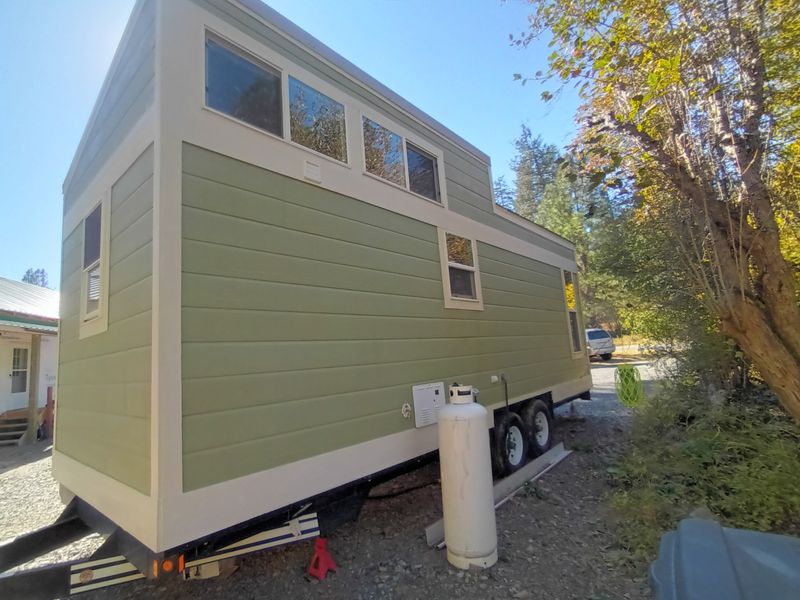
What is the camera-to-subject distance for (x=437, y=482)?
487cm

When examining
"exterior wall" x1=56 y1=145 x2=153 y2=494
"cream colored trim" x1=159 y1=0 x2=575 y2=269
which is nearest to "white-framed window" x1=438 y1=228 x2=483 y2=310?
"cream colored trim" x1=159 y1=0 x2=575 y2=269

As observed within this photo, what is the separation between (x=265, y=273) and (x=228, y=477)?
4.31ft

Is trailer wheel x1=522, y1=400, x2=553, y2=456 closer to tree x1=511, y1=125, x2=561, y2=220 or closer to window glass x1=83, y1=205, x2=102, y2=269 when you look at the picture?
window glass x1=83, y1=205, x2=102, y2=269

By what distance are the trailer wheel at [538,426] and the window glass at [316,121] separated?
13.5ft

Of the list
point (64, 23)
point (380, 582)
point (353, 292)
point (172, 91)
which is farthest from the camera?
point (64, 23)

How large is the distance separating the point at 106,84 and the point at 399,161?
8.97 ft

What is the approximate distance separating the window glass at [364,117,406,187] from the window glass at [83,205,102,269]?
2425 millimetres

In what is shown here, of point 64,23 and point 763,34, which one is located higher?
point 64,23

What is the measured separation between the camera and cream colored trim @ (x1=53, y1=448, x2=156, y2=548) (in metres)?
2.25

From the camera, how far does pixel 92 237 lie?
3.76 meters

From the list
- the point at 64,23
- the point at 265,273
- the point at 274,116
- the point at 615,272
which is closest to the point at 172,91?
the point at 274,116

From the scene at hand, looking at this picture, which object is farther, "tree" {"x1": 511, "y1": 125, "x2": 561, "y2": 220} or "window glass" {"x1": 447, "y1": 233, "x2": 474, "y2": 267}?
"tree" {"x1": 511, "y1": 125, "x2": 561, "y2": 220}

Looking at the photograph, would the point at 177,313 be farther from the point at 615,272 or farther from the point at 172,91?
the point at 615,272

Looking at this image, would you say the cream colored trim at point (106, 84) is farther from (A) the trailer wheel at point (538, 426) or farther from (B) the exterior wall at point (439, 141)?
(A) the trailer wheel at point (538, 426)
